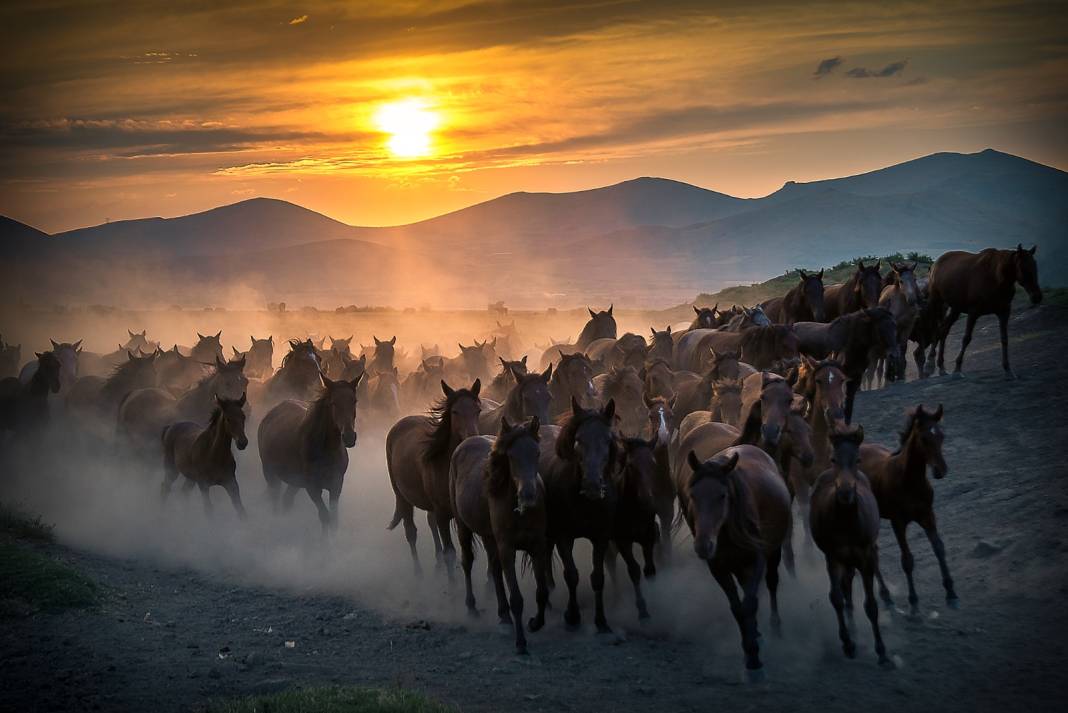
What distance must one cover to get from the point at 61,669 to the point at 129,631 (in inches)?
→ 51.2

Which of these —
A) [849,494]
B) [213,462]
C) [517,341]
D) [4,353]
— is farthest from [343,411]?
[517,341]

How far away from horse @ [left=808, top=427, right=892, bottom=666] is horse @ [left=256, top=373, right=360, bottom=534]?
23.3 ft

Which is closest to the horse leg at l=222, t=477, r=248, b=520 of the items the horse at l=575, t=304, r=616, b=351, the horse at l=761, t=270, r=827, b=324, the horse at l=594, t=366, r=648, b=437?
the horse at l=594, t=366, r=648, b=437

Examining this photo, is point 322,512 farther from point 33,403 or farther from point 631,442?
point 33,403

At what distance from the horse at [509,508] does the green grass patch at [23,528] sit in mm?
8169

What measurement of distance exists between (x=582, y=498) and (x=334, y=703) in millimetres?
3285

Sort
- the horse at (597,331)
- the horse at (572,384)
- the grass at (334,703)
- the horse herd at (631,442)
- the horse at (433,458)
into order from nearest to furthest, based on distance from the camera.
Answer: the grass at (334,703) < the horse herd at (631,442) < the horse at (433,458) < the horse at (572,384) < the horse at (597,331)

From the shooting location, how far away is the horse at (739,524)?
8.10 meters

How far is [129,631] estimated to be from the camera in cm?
1020

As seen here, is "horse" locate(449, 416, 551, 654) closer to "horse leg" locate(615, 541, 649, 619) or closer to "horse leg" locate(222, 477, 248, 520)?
"horse leg" locate(615, 541, 649, 619)

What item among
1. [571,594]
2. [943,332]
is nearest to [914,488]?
[571,594]

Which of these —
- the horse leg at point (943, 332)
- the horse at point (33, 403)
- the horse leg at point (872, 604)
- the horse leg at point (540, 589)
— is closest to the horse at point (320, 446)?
the horse leg at point (540, 589)

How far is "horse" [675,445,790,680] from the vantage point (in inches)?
319

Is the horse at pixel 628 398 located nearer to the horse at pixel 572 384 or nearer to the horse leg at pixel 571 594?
the horse at pixel 572 384
